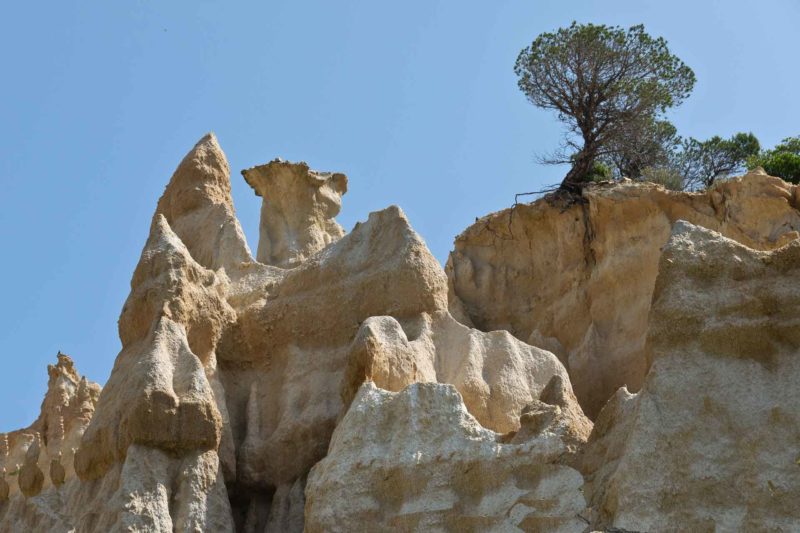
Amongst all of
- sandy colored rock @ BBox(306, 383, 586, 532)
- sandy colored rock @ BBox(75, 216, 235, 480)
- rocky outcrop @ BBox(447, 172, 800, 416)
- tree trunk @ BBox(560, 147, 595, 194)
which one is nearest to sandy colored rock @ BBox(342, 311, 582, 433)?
sandy colored rock @ BBox(306, 383, 586, 532)

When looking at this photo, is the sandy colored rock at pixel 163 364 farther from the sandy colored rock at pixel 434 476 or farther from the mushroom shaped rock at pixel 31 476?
the mushroom shaped rock at pixel 31 476

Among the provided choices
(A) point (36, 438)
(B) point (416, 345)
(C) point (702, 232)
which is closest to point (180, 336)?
(B) point (416, 345)

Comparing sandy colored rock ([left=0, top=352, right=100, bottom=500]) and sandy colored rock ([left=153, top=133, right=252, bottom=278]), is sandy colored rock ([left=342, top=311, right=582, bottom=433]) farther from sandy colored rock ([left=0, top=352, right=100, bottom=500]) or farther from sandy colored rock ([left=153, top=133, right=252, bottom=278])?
sandy colored rock ([left=0, top=352, right=100, bottom=500])

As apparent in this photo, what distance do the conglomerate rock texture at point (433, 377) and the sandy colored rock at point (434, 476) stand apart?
22 mm

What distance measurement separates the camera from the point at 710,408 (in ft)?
42.7

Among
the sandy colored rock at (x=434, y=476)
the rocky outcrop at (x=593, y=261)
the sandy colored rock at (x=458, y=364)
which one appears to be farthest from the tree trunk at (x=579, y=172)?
the sandy colored rock at (x=434, y=476)

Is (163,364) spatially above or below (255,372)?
below

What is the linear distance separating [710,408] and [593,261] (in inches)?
392

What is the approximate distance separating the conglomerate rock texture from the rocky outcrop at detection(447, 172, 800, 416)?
0.03 metres

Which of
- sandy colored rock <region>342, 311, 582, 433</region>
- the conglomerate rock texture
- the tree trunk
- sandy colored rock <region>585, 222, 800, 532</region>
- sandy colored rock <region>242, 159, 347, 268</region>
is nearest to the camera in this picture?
sandy colored rock <region>585, 222, 800, 532</region>

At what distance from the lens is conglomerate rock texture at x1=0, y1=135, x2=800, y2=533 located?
13.1m

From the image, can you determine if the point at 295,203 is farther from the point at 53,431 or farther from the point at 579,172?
the point at 53,431

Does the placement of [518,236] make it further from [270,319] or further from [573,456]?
[573,456]

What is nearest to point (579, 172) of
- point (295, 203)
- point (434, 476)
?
point (295, 203)
